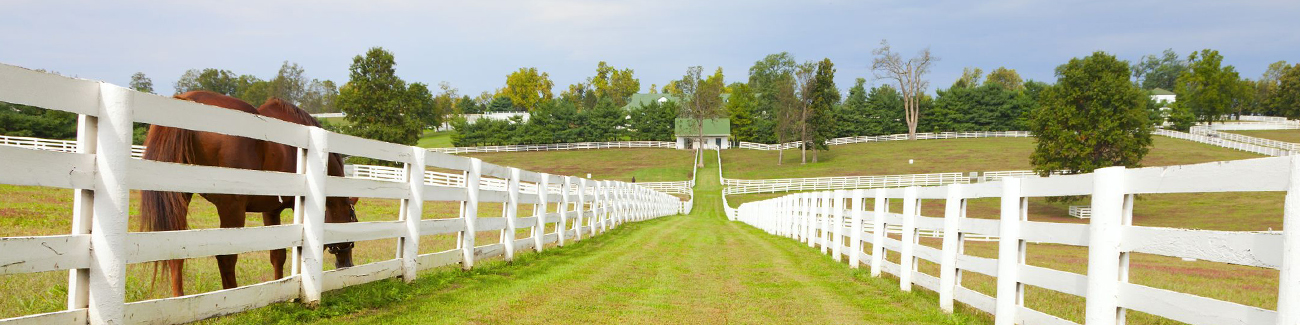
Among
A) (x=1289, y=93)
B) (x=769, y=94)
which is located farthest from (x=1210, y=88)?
(x=769, y=94)

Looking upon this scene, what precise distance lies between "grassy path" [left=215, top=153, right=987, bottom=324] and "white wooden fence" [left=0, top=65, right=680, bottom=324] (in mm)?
394

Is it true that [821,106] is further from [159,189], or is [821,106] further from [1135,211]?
[159,189]

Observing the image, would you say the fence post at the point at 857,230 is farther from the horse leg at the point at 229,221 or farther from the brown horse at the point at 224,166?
the horse leg at the point at 229,221

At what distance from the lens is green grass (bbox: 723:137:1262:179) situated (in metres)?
69.3

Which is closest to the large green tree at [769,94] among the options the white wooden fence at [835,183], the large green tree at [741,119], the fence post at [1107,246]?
the large green tree at [741,119]

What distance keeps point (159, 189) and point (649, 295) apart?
428 cm

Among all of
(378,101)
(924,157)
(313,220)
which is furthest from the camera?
(924,157)

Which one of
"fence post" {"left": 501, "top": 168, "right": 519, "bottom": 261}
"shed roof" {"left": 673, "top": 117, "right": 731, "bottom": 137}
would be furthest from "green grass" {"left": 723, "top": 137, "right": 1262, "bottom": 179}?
"fence post" {"left": 501, "top": 168, "right": 519, "bottom": 261}

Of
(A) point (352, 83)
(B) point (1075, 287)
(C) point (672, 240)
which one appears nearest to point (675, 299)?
(B) point (1075, 287)

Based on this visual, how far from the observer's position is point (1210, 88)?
114250mm

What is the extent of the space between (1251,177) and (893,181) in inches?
2327

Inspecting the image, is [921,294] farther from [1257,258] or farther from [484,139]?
[484,139]

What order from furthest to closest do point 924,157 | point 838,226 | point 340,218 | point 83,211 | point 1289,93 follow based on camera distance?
1. point 1289,93
2. point 924,157
3. point 838,226
4. point 340,218
5. point 83,211

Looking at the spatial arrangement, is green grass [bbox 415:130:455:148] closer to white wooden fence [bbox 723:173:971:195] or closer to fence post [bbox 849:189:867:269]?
white wooden fence [bbox 723:173:971:195]
